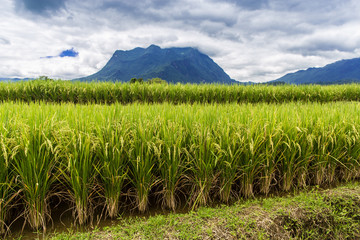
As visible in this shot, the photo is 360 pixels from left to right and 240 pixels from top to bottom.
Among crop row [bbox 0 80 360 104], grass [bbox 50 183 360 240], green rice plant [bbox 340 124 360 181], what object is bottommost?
grass [bbox 50 183 360 240]

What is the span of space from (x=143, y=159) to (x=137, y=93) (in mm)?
5780

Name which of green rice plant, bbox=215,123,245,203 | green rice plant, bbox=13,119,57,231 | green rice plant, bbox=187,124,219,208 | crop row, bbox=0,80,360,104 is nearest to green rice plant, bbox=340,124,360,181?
green rice plant, bbox=215,123,245,203

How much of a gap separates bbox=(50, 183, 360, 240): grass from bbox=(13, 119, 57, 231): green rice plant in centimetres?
37

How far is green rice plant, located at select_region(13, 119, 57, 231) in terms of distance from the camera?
1.85 m

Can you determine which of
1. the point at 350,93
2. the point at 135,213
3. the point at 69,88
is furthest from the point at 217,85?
the point at 135,213

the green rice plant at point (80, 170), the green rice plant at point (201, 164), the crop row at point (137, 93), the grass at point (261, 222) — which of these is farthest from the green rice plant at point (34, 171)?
the crop row at point (137, 93)

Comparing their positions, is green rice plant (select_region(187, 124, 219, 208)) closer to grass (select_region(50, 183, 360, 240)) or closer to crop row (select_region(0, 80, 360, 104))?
grass (select_region(50, 183, 360, 240))

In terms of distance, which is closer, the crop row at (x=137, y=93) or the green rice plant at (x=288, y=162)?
the green rice plant at (x=288, y=162)

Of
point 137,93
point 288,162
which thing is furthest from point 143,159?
point 137,93

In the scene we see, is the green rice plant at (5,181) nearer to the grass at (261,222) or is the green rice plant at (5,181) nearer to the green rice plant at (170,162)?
the grass at (261,222)

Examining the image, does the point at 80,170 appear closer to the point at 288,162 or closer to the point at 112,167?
the point at 112,167

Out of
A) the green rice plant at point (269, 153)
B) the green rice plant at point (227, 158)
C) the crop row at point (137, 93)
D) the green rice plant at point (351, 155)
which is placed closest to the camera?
the green rice plant at point (227, 158)

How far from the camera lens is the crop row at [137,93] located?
7.38 meters

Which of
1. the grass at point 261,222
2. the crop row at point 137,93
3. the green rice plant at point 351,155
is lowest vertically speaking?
the grass at point 261,222
